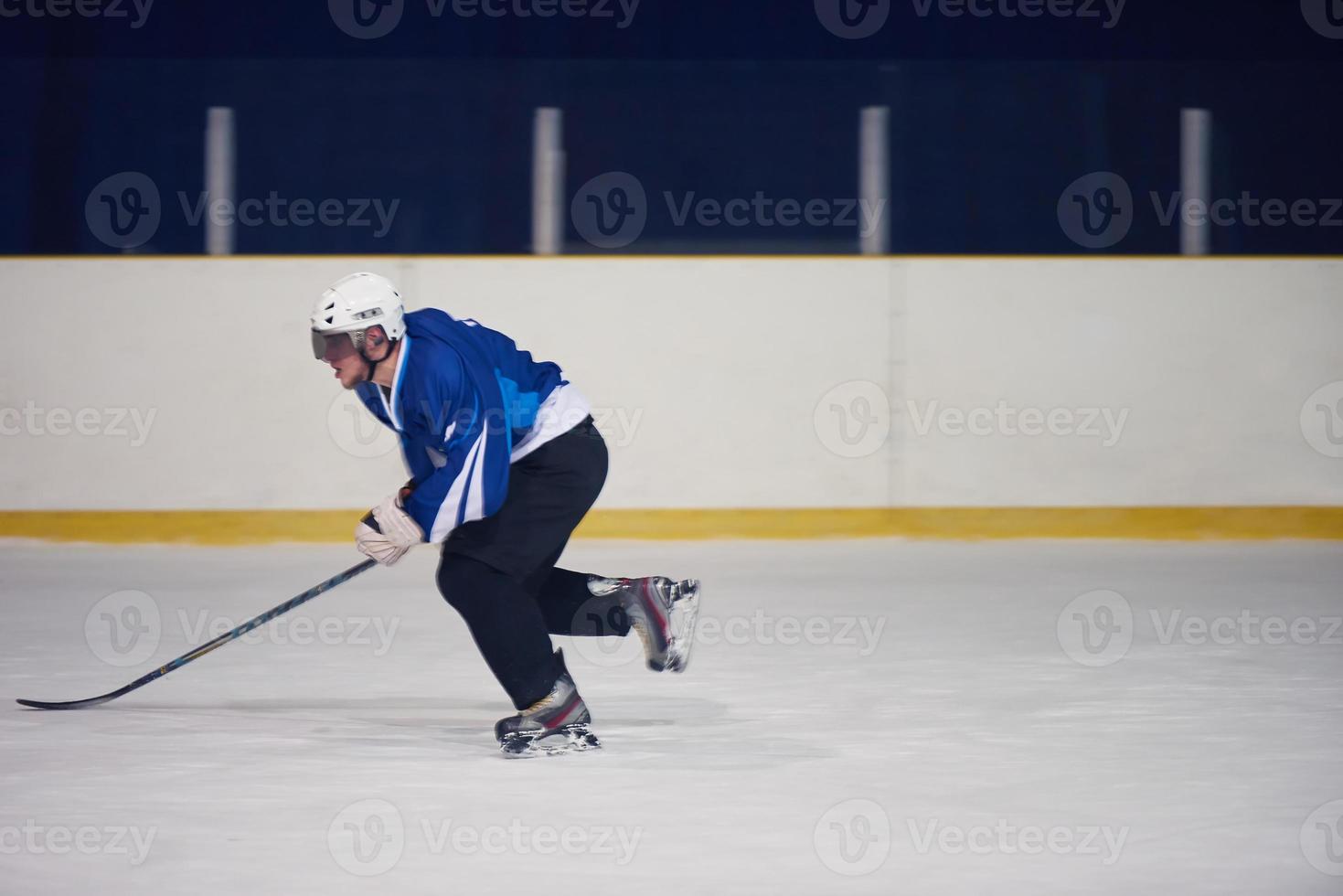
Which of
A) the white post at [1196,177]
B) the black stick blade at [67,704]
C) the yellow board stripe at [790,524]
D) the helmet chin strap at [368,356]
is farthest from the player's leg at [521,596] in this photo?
the white post at [1196,177]

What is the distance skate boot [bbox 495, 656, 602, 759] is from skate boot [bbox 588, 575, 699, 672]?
280mm

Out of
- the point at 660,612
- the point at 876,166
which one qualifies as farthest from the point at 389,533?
the point at 876,166

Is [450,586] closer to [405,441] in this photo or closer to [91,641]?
[405,441]

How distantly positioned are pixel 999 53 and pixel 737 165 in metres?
1.35

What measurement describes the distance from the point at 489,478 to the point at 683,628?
0.66 m

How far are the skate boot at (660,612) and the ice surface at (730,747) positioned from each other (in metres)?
0.17

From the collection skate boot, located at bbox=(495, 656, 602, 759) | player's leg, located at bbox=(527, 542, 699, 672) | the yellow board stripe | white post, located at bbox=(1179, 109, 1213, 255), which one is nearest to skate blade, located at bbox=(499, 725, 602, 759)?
skate boot, located at bbox=(495, 656, 602, 759)

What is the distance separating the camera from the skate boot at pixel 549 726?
3.52 meters

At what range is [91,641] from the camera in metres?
4.95

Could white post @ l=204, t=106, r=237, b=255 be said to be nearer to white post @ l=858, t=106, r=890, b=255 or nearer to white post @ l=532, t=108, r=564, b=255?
white post @ l=532, t=108, r=564, b=255

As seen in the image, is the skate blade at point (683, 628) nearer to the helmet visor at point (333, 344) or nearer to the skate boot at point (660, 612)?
the skate boot at point (660, 612)

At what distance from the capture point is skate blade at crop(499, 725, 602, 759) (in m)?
3.52

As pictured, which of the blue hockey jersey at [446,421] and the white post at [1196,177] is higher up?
the white post at [1196,177]

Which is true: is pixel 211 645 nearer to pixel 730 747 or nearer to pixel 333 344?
pixel 333 344
